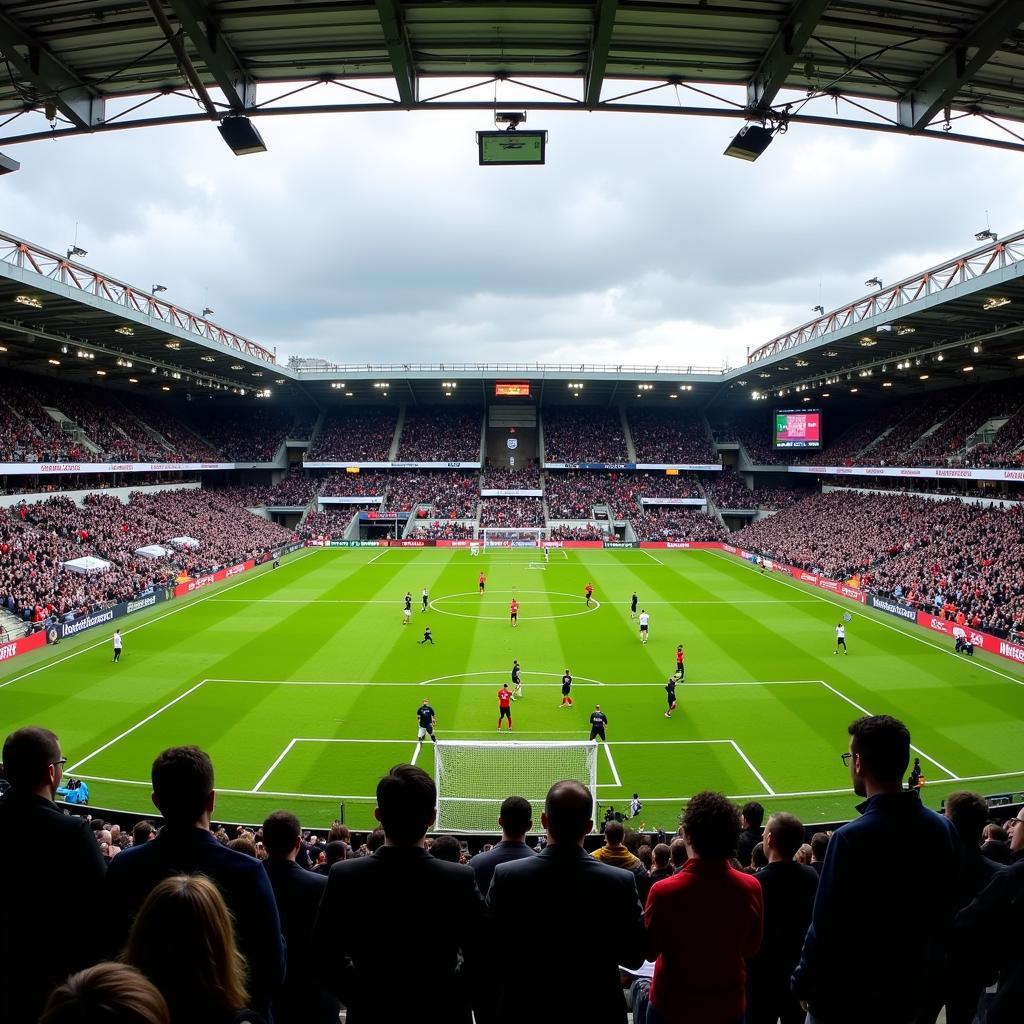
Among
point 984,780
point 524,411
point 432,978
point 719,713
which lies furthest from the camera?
point 524,411

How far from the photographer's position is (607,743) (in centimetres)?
1981

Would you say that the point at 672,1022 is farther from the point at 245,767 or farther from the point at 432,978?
the point at 245,767

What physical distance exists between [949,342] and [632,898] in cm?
4786

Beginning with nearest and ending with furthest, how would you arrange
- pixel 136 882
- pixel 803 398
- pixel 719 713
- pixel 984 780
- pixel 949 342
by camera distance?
pixel 136 882
pixel 984 780
pixel 719 713
pixel 949 342
pixel 803 398

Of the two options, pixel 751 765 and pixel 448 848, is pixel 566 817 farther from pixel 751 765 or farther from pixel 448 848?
pixel 751 765

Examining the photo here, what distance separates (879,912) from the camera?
131 inches

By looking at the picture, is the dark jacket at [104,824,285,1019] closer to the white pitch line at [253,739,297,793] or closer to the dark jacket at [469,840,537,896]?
the dark jacket at [469,840,537,896]

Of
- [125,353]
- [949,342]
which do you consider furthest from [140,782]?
[949,342]

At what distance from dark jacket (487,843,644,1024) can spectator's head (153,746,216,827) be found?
1.56 metres

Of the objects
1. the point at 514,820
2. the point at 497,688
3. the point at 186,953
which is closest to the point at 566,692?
the point at 497,688

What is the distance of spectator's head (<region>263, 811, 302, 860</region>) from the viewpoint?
4.59 m

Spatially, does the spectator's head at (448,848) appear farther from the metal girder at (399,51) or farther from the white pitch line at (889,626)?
the white pitch line at (889,626)

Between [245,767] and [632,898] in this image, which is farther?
[245,767]

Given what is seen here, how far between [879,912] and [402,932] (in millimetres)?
2217
